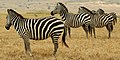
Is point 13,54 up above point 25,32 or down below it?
below

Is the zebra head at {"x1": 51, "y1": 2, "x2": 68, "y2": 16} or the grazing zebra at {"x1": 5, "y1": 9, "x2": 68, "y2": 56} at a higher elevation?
the grazing zebra at {"x1": 5, "y1": 9, "x2": 68, "y2": 56}

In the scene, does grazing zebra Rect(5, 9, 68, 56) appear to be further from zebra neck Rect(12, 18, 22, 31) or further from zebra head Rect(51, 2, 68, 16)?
zebra head Rect(51, 2, 68, 16)

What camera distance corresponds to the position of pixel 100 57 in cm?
1259

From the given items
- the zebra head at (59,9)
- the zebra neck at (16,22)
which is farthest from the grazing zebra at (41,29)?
the zebra head at (59,9)

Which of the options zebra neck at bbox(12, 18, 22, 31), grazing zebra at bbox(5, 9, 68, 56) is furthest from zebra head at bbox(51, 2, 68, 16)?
grazing zebra at bbox(5, 9, 68, 56)

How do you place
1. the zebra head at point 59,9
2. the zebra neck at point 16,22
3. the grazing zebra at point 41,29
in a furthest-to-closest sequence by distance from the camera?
the zebra head at point 59,9 < the zebra neck at point 16,22 < the grazing zebra at point 41,29

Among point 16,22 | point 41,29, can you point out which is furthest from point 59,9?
point 41,29

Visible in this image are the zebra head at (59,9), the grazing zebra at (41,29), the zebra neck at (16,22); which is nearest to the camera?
the grazing zebra at (41,29)

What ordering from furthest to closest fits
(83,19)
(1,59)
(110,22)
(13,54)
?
(110,22), (83,19), (13,54), (1,59)

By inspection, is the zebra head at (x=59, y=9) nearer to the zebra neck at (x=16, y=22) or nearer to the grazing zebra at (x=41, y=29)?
the zebra neck at (x=16, y=22)

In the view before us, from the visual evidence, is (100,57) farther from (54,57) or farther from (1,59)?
(1,59)

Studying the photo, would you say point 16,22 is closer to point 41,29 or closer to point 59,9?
point 41,29

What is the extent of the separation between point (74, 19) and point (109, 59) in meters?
9.27

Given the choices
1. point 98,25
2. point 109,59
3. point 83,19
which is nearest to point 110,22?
point 98,25
